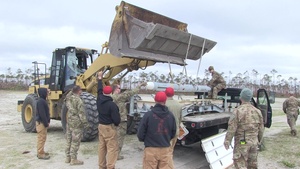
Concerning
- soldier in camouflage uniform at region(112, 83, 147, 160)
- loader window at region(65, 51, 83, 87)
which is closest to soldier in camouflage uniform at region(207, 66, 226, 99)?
soldier in camouflage uniform at region(112, 83, 147, 160)

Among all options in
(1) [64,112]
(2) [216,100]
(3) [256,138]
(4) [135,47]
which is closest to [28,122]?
(1) [64,112]

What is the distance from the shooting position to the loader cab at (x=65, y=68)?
10172 mm

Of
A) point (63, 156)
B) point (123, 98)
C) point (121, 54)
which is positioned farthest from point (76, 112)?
point (121, 54)

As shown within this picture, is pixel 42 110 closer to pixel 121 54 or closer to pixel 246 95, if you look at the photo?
pixel 121 54

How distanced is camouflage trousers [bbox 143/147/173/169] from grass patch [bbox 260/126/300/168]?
3.90 m

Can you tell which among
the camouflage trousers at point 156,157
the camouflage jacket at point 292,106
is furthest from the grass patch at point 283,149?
the camouflage trousers at point 156,157

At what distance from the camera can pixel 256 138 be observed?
5.06 meters

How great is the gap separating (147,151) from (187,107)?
Answer: 287 cm

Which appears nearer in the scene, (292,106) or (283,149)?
(283,149)

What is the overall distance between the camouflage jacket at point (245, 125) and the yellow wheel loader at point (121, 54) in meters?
2.89

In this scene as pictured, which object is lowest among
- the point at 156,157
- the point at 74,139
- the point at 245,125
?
the point at 74,139

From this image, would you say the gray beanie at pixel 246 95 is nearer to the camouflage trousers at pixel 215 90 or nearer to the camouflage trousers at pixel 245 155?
the camouflage trousers at pixel 245 155

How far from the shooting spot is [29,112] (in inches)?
441

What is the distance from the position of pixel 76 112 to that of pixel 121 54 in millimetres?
1670
